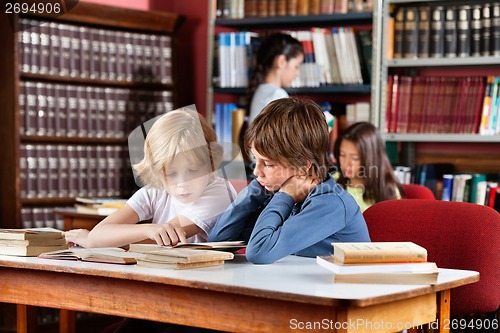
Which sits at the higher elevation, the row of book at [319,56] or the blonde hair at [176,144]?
the row of book at [319,56]

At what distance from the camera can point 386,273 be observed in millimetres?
1750

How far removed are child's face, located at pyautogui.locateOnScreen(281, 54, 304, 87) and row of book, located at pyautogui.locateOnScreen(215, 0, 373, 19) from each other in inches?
12.4

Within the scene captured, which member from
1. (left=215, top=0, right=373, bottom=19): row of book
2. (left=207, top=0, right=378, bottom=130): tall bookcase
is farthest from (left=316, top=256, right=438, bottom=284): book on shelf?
(left=215, top=0, right=373, bottom=19): row of book

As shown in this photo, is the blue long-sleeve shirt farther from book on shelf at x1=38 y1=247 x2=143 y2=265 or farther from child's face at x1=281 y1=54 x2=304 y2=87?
child's face at x1=281 y1=54 x2=304 y2=87

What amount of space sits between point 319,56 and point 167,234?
244 centimetres

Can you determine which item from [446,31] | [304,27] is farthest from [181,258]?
[304,27]

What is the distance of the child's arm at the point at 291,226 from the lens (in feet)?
6.66

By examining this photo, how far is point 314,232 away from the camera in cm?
207

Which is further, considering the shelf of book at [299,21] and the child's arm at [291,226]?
the shelf of book at [299,21]

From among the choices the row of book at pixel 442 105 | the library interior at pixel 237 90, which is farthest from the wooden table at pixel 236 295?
the row of book at pixel 442 105

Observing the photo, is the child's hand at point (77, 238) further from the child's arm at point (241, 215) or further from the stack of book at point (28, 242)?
the child's arm at point (241, 215)

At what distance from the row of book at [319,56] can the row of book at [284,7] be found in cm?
10

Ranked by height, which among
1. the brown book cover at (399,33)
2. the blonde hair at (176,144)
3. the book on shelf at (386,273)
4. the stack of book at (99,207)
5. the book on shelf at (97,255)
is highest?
the brown book cover at (399,33)

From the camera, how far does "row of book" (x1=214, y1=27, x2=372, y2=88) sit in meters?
4.45
